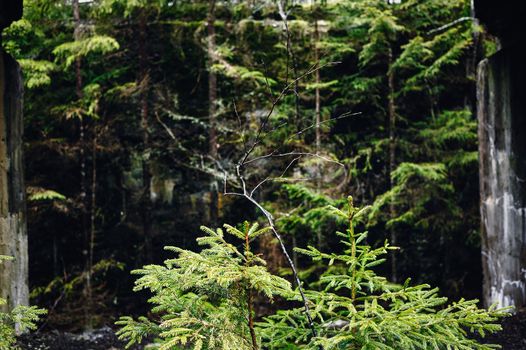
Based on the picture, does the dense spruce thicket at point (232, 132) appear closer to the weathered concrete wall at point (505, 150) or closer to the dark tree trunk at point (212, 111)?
the dark tree trunk at point (212, 111)

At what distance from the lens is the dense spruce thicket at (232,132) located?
31.9 ft

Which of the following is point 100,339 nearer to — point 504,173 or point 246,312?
point 246,312

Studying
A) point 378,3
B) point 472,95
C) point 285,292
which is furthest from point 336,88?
point 285,292

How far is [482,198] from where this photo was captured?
674 cm

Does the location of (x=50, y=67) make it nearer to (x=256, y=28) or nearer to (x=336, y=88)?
(x=256, y=28)

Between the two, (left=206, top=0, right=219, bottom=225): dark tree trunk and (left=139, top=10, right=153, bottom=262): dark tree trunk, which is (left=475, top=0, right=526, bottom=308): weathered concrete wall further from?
(left=139, top=10, right=153, bottom=262): dark tree trunk

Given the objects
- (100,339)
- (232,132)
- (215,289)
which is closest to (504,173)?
(215,289)

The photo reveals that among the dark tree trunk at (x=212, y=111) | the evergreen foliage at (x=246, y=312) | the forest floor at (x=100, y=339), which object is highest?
the dark tree trunk at (x=212, y=111)

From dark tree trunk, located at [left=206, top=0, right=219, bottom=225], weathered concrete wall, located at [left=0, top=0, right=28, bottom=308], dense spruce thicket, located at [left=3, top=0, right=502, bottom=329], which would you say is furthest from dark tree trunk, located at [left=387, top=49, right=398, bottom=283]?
weathered concrete wall, located at [left=0, top=0, right=28, bottom=308]

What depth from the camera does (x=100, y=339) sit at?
8188mm

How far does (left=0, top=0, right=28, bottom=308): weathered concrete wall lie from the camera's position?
5258mm

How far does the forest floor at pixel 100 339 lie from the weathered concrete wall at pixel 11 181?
699 mm

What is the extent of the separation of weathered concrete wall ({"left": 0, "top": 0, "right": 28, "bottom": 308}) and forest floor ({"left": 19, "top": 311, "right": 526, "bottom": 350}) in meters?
0.70

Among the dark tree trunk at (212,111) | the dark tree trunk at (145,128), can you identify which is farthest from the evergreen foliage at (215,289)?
the dark tree trunk at (145,128)
